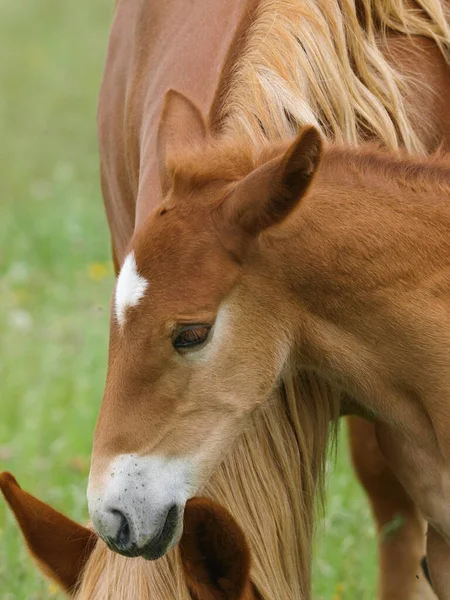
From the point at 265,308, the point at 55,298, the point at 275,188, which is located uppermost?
the point at 275,188

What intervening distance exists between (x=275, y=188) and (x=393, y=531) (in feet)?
5.39

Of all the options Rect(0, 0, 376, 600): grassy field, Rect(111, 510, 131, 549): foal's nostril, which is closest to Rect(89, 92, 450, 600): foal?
Rect(111, 510, 131, 549): foal's nostril

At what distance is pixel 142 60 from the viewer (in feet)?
12.7

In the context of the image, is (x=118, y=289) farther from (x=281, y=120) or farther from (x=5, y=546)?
(x=5, y=546)

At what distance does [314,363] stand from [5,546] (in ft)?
6.25

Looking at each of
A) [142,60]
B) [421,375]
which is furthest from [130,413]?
[142,60]

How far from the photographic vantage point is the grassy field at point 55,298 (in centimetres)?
443

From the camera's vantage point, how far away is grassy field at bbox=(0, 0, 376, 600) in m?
4.43

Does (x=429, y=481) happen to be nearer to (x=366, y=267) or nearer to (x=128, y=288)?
(x=366, y=267)

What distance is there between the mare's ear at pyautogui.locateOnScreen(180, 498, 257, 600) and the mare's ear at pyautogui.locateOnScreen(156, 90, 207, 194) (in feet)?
2.81

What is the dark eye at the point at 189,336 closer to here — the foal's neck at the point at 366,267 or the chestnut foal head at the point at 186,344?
the chestnut foal head at the point at 186,344

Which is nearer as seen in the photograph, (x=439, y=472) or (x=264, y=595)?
(x=264, y=595)

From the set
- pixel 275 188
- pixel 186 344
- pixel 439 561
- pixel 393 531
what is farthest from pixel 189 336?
pixel 393 531

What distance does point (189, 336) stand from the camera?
2.50m
